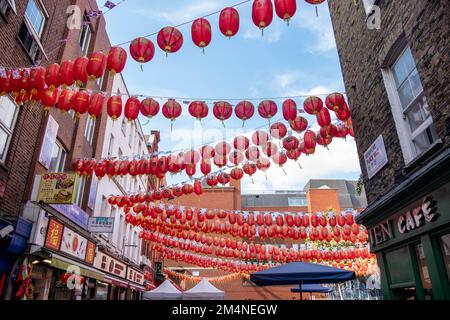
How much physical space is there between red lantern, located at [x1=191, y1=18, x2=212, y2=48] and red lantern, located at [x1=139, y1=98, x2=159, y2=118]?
278cm

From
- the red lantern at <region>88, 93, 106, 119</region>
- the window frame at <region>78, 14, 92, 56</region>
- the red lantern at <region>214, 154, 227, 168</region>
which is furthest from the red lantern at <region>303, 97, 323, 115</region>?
the window frame at <region>78, 14, 92, 56</region>

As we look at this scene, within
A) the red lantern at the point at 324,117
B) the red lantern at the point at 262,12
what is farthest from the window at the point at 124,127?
the red lantern at the point at 262,12

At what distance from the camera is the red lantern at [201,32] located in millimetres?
6852

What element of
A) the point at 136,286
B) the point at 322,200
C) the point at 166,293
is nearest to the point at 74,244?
the point at 166,293

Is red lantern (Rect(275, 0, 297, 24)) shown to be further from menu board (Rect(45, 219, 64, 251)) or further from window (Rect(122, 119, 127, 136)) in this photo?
window (Rect(122, 119, 127, 136))

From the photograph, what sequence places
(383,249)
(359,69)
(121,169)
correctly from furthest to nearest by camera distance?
(121,169), (359,69), (383,249)

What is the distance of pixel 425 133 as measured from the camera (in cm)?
607

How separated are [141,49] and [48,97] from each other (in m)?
3.27

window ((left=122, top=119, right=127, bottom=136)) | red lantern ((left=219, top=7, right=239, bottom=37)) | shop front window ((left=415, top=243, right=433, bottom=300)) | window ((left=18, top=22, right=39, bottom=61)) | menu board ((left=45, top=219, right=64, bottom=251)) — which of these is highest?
window ((left=122, top=119, right=127, bottom=136))

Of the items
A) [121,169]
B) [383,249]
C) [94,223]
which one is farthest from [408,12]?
[94,223]

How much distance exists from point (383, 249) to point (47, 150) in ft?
36.4

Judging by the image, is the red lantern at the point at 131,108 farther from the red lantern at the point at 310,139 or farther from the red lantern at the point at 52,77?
the red lantern at the point at 310,139

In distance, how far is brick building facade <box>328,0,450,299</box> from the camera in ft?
17.2
